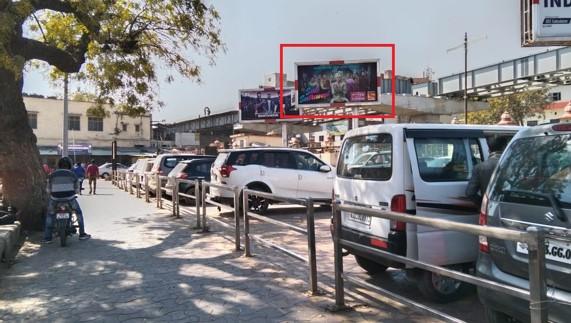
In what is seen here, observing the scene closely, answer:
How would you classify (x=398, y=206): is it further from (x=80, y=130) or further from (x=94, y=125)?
(x=94, y=125)

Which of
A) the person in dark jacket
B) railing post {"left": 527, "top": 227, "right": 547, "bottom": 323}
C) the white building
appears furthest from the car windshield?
the white building

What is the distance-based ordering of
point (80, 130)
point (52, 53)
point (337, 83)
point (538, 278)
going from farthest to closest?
point (80, 130), point (337, 83), point (52, 53), point (538, 278)

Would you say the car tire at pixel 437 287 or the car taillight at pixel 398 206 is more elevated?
the car taillight at pixel 398 206

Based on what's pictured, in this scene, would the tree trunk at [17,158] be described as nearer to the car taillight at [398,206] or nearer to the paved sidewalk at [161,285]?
the paved sidewalk at [161,285]

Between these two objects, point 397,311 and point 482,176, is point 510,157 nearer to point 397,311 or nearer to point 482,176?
point 482,176

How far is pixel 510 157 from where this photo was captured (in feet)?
12.3

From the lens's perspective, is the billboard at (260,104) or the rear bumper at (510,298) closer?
the rear bumper at (510,298)

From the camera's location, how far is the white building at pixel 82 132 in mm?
52250

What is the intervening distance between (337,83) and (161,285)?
22.3 metres

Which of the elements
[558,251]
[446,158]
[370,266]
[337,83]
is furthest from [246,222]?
[337,83]

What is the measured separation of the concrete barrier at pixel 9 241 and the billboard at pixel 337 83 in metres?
19.6

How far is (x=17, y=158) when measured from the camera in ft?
33.5

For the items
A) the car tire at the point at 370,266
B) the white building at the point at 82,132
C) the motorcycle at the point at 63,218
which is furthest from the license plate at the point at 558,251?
the white building at the point at 82,132

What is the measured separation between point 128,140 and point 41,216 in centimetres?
5153
